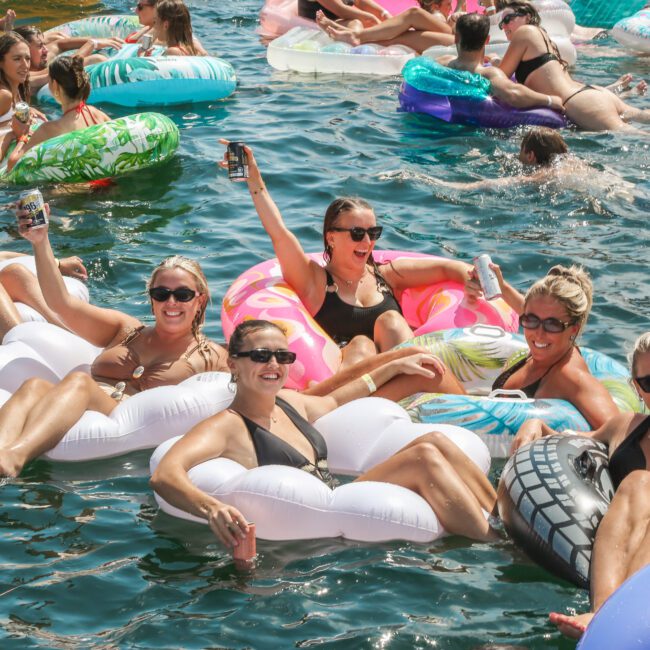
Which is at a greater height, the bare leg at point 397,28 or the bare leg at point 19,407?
the bare leg at point 397,28

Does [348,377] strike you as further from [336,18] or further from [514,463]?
[336,18]

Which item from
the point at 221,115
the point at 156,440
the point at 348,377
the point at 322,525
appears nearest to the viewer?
the point at 322,525

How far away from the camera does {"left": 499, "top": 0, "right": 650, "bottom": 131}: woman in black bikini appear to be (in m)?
11.0

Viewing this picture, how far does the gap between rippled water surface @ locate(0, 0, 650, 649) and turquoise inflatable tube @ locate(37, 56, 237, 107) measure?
0.19 m

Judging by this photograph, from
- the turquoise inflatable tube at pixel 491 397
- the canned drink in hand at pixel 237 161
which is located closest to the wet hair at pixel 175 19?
the canned drink in hand at pixel 237 161

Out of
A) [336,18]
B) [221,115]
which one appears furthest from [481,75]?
[336,18]

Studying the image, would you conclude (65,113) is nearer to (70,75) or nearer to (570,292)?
(70,75)

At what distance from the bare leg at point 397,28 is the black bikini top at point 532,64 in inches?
77.3

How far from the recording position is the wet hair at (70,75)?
9273mm

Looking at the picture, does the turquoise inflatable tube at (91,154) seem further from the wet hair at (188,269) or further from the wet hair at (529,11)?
the wet hair at (529,11)

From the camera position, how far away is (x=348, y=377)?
602 cm

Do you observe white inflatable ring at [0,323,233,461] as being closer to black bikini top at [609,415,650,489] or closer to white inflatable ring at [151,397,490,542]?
white inflatable ring at [151,397,490,542]

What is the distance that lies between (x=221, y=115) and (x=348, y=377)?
21.9 ft

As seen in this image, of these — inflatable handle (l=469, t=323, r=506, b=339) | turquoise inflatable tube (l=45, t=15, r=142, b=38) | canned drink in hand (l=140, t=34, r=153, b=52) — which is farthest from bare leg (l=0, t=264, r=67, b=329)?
turquoise inflatable tube (l=45, t=15, r=142, b=38)
